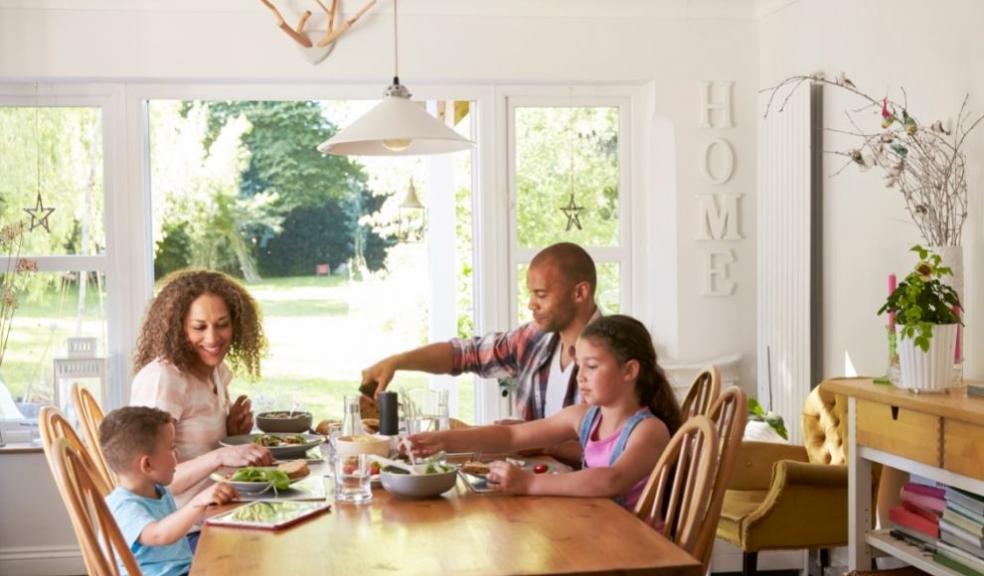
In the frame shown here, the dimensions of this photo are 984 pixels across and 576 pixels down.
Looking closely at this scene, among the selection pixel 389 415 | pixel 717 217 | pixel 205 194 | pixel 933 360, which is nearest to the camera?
pixel 389 415

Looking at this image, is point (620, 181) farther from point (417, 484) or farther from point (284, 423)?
point (417, 484)

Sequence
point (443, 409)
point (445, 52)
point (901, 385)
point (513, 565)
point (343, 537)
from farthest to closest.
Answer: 1. point (445, 52)
2. point (901, 385)
3. point (443, 409)
4. point (343, 537)
5. point (513, 565)

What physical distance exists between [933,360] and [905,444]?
0.81 ft

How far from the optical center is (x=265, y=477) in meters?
2.63

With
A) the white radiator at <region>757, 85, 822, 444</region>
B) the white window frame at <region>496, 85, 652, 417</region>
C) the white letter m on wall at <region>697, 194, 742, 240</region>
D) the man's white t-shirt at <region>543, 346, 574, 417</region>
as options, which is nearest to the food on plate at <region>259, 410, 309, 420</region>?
the man's white t-shirt at <region>543, 346, 574, 417</region>

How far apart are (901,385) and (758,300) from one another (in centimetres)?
157

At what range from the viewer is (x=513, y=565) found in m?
2.00

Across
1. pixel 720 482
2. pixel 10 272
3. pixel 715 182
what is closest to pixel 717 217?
pixel 715 182

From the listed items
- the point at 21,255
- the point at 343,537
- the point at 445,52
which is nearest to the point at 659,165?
the point at 445,52

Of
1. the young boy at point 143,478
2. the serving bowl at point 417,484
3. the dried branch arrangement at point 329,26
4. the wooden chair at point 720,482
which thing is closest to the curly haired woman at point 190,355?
the young boy at point 143,478

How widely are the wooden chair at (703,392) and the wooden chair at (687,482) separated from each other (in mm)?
495

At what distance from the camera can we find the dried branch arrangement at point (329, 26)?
4.61m

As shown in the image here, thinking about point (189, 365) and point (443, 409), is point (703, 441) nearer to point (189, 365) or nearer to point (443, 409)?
point (443, 409)

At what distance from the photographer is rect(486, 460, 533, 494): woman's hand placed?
2.50 m
